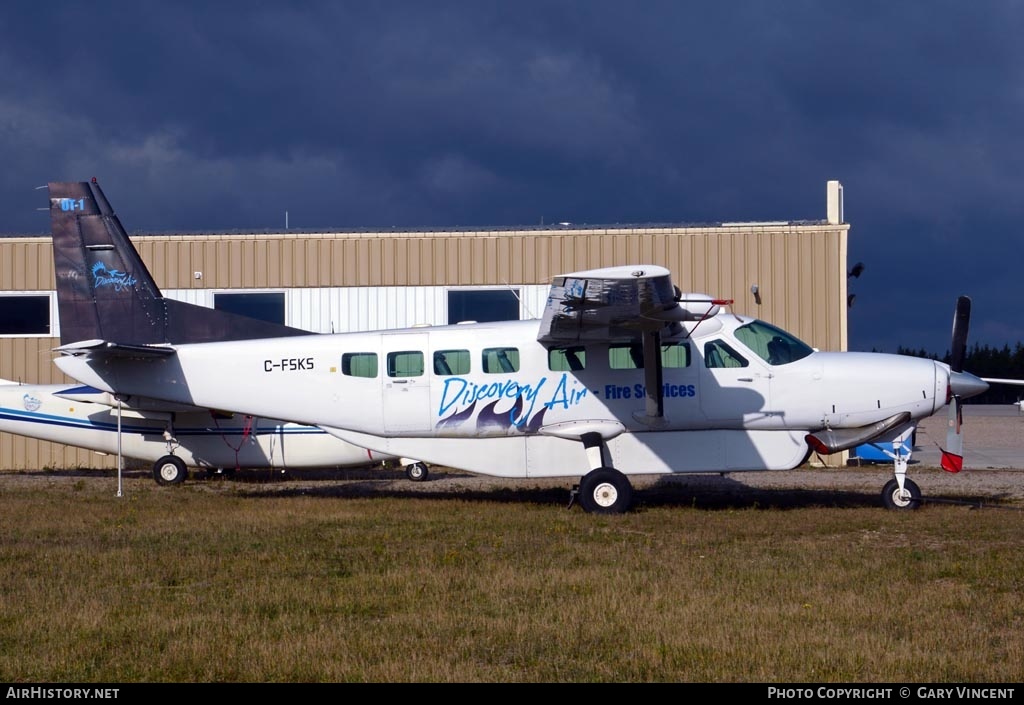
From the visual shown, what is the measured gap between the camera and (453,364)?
46.3ft

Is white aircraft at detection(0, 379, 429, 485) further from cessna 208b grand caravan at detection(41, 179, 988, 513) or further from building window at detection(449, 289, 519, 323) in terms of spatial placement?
building window at detection(449, 289, 519, 323)

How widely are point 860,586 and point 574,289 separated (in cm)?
486

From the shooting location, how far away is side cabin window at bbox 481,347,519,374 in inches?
554

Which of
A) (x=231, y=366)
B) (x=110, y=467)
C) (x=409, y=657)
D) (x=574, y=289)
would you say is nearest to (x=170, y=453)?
(x=110, y=467)

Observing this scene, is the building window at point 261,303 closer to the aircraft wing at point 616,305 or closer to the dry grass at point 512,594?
the dry grass at point 512,594

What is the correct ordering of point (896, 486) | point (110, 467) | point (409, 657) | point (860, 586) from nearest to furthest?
1. point (409, 657)
2. point (860, 586)
3. point (896, 486)
4. point (110, 467)

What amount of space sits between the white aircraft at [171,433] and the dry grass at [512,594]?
515cm

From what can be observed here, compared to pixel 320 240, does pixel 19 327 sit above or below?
below

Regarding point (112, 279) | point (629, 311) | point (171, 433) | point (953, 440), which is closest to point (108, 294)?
point (112, 279)

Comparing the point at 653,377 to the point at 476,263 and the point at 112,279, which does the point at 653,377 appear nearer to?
the point at 112,279

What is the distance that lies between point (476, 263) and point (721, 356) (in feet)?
36.0

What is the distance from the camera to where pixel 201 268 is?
2411cm

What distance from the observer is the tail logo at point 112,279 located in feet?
49.3
